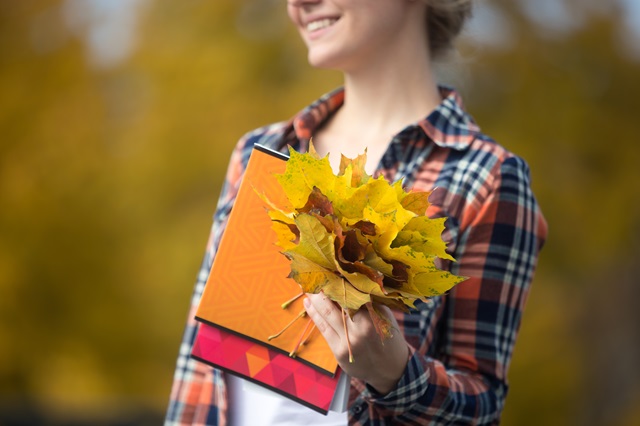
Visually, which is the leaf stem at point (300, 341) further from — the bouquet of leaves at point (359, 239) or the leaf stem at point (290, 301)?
the bouquet of leaves at point (359, 239)

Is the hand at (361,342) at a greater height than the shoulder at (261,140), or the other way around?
the shoulder at (261,140)

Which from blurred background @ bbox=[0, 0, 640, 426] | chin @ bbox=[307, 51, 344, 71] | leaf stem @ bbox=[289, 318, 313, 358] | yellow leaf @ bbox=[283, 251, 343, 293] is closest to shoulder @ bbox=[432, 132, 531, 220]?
chin @ bbox=[307, 51, 344, 71]

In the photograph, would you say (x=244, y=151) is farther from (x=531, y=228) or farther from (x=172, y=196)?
(x=172, y=196)

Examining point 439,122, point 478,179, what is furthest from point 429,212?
point 439,122

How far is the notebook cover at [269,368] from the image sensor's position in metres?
1.58

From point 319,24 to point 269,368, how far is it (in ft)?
2.32

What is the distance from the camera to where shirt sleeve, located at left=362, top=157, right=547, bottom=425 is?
5.96 feet

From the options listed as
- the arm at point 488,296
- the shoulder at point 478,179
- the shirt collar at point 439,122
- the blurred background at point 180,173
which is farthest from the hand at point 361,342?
the blurred background at point 180,173

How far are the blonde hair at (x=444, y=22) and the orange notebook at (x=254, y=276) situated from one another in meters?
0.66

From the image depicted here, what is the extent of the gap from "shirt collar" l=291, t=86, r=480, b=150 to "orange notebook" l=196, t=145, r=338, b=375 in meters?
0.43

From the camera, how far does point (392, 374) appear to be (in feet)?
5.15

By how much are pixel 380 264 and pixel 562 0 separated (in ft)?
18.6

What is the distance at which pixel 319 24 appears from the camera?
1946 millimetres

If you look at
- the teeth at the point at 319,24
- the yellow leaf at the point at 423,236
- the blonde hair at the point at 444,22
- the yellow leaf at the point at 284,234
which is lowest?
the yellow leaf at the point at 284,234
